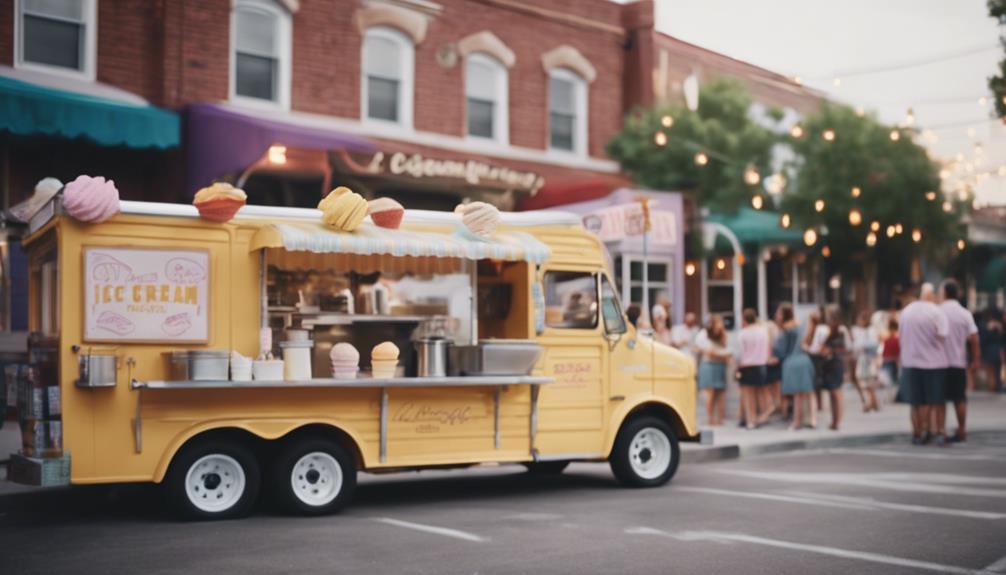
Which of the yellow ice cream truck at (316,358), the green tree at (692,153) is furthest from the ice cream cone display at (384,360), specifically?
the green tree at (692,153)

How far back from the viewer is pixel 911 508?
9453mm

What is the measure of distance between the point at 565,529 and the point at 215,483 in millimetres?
2803

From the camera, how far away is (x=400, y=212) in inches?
386

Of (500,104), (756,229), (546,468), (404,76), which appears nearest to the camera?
(546,468)

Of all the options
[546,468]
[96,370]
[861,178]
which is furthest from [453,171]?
[861,178]

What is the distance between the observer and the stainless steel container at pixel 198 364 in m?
8.77

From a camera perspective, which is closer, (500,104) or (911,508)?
(911,508)

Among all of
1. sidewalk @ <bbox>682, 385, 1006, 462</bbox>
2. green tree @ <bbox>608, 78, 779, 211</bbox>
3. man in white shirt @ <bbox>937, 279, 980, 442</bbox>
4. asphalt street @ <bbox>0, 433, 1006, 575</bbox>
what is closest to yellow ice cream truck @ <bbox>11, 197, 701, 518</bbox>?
asphalt street @ <bbox>0, 433, 1006, 575</bbox>

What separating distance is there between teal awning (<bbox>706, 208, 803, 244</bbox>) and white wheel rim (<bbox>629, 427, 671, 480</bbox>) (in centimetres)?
1155

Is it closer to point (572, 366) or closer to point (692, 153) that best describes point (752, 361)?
point (572, 366)

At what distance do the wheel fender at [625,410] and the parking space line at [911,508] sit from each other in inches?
61.4

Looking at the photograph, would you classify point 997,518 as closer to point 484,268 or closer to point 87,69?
point 484,268

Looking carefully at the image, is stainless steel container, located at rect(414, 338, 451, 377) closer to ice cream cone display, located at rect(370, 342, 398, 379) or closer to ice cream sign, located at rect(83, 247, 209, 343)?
ice cream cone display, located at rect(370, 342, 398, 379)

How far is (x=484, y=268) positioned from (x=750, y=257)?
13.6m
